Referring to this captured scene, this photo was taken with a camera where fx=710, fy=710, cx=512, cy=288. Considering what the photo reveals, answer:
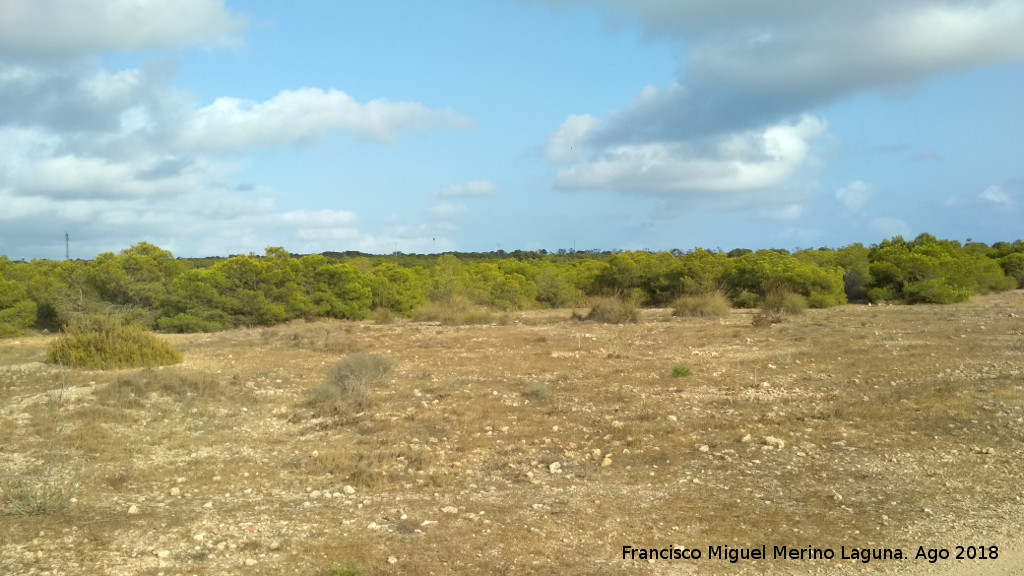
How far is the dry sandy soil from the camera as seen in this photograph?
16.6 feet

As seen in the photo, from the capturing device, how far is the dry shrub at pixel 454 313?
25.8 m

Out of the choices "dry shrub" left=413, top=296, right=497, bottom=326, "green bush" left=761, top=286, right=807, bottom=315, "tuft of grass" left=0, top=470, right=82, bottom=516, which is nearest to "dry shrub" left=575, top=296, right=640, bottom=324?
"dry shrub" left=413, top=296, right=497, bottom=326

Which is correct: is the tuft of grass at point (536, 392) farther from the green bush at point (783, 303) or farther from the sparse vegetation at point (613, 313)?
the green bush at point (783, 303)

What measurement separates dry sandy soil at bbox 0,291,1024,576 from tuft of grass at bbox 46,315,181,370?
78 cm

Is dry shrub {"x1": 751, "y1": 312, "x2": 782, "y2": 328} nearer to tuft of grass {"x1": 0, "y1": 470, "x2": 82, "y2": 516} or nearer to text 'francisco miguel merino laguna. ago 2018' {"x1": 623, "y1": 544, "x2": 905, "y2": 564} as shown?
text 'francisco miguel merino laguna. ago 2018' {"x1": 623, "y1": 544, "x2": 905, "y2": 564}

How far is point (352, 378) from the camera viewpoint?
11.2m

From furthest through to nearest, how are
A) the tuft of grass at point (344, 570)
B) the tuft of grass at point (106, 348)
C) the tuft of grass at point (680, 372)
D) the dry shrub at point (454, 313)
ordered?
the dry shrub at point (454, 313), the tuft of grass at point (106, 348), the tuft of grass at point (680, 372), the tuft of grass at point (344, 570)

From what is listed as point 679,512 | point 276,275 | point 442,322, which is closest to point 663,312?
point 442,322

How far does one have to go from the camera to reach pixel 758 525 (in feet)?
17.7

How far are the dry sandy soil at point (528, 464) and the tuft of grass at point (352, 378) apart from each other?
23 cm

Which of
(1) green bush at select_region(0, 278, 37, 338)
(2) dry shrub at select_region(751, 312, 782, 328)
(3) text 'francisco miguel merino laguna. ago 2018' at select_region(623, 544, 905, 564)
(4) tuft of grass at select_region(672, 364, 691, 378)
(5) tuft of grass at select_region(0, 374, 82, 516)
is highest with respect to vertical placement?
(1) green bush at select_region(0, 278, 37, 338)

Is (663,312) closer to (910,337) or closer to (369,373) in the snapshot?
(910,337)

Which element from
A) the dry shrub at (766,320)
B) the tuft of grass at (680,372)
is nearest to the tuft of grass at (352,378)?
the tuft of grass at (680,372)

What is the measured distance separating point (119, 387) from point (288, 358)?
499cm
